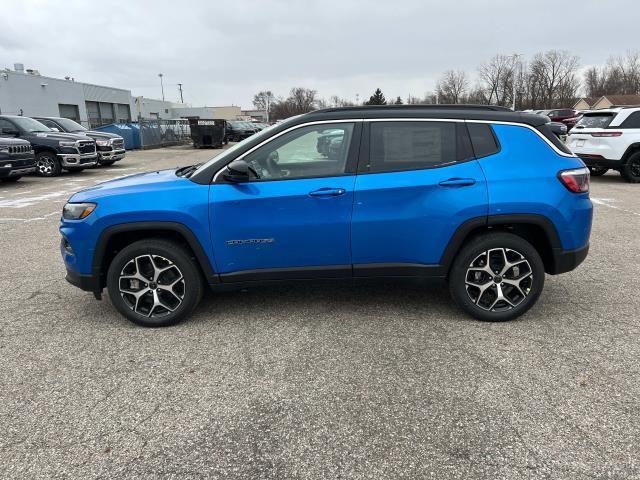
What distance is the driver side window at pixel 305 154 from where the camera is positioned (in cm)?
387

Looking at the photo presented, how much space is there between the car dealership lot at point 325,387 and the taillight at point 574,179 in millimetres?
1095

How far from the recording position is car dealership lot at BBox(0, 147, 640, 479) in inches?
97.5

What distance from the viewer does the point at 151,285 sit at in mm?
3953

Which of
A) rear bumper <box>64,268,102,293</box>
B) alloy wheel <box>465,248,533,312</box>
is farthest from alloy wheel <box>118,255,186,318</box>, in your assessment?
alloy wheel <box>465,248,533,312</box>

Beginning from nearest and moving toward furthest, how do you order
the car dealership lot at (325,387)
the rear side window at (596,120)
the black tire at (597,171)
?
the car dealership lot at (325,387), the rear side window at (596,120), the black tire at (597,171)

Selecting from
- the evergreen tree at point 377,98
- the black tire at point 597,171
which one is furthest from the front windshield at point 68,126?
the evergreen tree at point 377,98

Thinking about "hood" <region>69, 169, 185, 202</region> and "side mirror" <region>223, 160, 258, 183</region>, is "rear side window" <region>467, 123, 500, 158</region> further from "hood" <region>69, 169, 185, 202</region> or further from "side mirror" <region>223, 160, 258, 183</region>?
"hood" <region>69, 169, 185, 202</region>

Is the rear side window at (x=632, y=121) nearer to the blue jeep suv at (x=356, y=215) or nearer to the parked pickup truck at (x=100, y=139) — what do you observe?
the blue jeep suv at (x=356, y=215)

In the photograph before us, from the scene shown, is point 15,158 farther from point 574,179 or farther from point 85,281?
point 574,179

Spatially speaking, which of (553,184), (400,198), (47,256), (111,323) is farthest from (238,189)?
(47,256)

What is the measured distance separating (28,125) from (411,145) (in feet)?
50.0

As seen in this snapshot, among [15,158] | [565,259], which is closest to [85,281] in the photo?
[565,259]

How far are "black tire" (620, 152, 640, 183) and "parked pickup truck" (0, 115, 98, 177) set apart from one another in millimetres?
15492

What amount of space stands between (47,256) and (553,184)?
595cm
